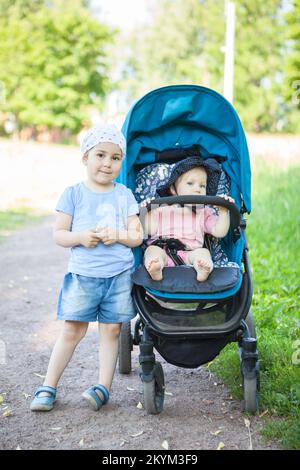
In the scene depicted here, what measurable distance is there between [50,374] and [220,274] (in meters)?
1.09

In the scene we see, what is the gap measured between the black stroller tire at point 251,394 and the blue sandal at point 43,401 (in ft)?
3.39

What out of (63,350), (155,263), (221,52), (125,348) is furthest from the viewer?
(221,52)

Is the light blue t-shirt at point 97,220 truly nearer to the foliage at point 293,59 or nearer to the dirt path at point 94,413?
the dirt path at point 94,413

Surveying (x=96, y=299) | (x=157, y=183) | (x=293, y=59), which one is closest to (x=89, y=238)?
(x=96, y=299)

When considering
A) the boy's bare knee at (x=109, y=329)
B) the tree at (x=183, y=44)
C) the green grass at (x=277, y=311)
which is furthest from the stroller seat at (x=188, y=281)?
the tree at (x=183, y=44)

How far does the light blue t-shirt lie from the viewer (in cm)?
309

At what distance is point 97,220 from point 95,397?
37.1 inches

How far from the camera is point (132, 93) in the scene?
152ft

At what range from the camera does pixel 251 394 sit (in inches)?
116

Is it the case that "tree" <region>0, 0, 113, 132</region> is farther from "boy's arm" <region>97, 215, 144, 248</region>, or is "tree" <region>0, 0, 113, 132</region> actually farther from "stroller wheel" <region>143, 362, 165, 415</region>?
"stroller wheel" <region>143, 362, 165, 415</region>

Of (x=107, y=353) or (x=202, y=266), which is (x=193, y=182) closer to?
(x=202, y=266)

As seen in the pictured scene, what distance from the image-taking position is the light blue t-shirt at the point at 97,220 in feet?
10.1
